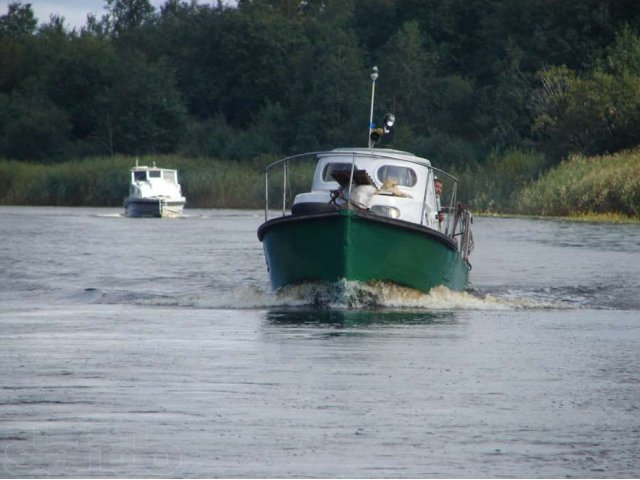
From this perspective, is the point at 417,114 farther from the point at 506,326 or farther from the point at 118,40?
the point at 506,326

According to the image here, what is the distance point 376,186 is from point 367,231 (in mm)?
1926

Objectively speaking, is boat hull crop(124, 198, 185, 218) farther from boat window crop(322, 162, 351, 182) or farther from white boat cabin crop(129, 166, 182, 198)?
boat window crop(322, 162, 351, 182)

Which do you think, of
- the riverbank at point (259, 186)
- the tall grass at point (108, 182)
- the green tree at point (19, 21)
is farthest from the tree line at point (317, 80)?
the green tree at point (19, 21)

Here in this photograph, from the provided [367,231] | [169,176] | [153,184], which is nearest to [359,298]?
[367,231]

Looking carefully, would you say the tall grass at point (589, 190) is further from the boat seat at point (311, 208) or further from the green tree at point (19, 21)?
the green tree at point (19, 21)

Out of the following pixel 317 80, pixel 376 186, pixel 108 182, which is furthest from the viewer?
pixel 317 80

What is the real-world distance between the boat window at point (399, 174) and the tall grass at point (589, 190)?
28.2 m

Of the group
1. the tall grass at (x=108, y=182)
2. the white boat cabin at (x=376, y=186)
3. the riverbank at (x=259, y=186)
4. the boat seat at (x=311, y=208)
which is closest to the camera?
the boat seat at (x=311, y=208)

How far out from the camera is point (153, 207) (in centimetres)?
6116

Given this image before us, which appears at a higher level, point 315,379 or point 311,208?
point 311,208

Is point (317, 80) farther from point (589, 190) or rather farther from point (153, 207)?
point (589, 190)

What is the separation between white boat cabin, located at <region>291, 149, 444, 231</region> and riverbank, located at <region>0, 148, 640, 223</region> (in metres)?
27.8

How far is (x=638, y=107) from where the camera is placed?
59.6 metres

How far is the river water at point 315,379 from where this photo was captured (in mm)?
9391
